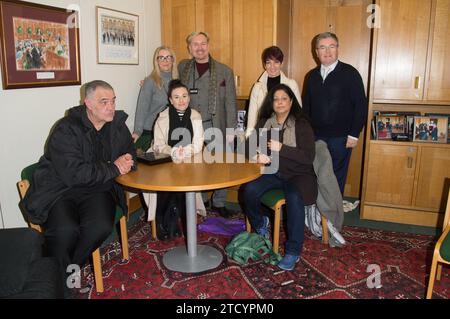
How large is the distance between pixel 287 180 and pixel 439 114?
67.3 inches

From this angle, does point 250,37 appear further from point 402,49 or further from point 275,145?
point 275,145

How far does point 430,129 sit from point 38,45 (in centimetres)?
316

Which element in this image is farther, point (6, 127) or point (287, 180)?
point (287, 180)

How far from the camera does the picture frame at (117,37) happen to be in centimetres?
326

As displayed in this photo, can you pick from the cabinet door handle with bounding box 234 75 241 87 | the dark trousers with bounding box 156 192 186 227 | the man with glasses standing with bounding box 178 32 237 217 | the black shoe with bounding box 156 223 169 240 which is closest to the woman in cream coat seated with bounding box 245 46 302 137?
the man with glasses standing with bounding box 178 32 237 217

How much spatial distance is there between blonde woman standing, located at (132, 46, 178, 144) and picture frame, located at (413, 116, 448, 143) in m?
2.18

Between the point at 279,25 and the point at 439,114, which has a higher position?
the point at 279,25

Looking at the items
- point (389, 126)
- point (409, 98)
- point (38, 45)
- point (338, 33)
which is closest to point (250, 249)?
point (389, 126)

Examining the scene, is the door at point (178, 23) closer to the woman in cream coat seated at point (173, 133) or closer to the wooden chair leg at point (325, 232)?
the woman in cream coat seated at point (173, 133)

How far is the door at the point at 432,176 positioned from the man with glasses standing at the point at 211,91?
1.67m

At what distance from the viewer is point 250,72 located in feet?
12.5
